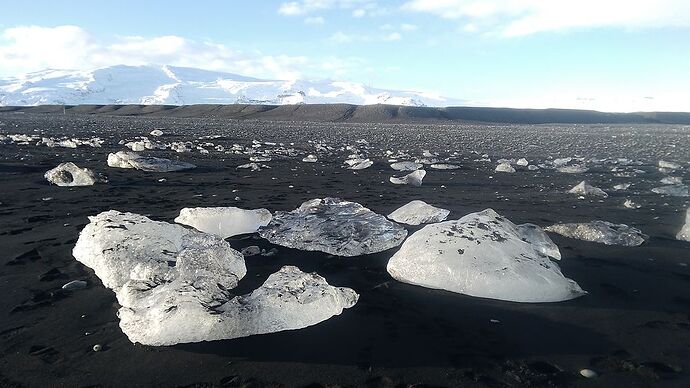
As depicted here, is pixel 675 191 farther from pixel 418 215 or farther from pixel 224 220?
pixel 224 220

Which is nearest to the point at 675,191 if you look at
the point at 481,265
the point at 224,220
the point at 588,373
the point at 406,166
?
the point at 406,166

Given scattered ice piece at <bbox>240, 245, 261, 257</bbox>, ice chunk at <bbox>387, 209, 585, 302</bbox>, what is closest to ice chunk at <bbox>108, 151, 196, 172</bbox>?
scattered ice piece at <bbox>240, 245, 261, 257</bbox>

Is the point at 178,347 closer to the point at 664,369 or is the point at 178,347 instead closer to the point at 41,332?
the point at 41,332

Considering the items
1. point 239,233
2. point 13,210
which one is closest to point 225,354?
point 239,233

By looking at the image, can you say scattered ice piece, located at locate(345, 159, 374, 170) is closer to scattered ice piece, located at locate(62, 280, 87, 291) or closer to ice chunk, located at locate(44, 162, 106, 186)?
ice chunk, located at locate(44, 162, 106, 186)

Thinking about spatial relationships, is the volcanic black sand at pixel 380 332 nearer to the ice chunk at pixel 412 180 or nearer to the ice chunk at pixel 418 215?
the ice chunk at pixel 418 215

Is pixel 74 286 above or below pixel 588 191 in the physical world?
below
